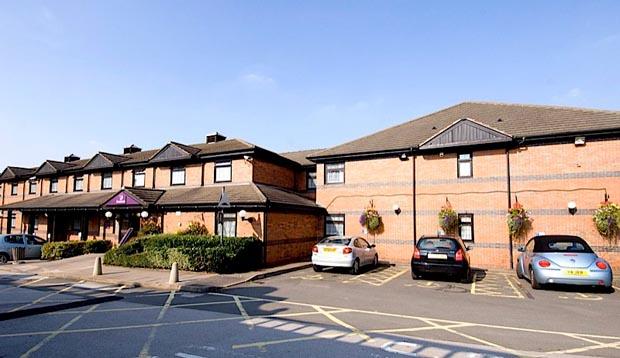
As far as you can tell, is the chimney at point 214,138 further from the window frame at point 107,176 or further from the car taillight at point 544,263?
the car taillight at point 544,263

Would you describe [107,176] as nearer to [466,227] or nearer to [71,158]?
[71,158]

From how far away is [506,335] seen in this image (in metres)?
6.04

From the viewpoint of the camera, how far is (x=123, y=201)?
708 inches

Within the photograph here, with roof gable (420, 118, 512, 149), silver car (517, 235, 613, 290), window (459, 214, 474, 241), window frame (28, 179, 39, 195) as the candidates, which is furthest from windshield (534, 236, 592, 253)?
window frame (28, 179, 39, 195)

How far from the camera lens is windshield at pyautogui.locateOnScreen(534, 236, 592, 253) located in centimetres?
1044

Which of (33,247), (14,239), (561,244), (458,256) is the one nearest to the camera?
(561,244)

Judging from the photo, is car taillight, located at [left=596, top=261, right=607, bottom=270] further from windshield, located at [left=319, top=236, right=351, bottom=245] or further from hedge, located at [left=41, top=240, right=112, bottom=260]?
hedge, located at [left=41, top=240, right=112, bottom=260]

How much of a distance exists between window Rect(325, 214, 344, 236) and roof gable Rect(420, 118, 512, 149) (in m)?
5.21

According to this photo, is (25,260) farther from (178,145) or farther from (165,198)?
(178,145)

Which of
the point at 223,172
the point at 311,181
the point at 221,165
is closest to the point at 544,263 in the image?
the point at 311,181

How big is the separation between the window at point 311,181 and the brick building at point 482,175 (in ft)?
7.21

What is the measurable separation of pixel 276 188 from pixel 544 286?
12.1 meters

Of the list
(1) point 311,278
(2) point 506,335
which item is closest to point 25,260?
(1) point 311,278

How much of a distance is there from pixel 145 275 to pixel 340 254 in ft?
21.2
